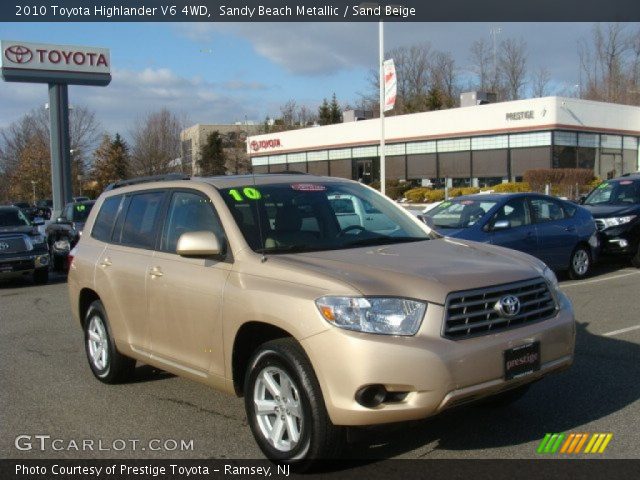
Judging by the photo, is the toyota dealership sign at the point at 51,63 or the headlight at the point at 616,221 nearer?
the headlight at the point at 616,221

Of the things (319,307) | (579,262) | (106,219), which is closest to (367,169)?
(579,262)

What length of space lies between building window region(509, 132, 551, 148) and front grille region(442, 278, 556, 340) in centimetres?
3483

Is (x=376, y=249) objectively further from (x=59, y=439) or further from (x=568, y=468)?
(x=59, y=439)

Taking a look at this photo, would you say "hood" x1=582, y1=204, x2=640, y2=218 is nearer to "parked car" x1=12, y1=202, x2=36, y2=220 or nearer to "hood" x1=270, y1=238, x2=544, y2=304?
"hood" x1=270, y1=238, x2=544, y2=304

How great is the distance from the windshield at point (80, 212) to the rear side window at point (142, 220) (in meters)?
11.6

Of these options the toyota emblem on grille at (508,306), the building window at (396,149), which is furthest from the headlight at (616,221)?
the building window at (396,149)

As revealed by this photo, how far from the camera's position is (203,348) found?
4.76 m

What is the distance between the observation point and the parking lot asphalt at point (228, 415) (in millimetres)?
4512

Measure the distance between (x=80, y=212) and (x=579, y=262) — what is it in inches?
473

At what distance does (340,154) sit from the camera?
51406mm

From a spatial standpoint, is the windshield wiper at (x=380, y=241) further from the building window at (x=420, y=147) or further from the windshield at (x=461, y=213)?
the building window at (x=420, y=147)

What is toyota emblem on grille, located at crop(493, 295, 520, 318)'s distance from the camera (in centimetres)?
405

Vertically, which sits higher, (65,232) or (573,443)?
(65,232)

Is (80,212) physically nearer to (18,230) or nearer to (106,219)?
(18,230)
